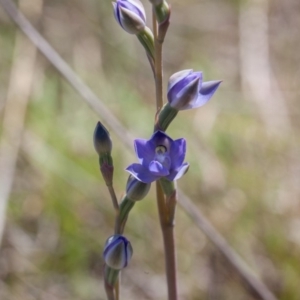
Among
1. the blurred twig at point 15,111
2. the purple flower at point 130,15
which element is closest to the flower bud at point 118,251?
the purple flower at point 130,15

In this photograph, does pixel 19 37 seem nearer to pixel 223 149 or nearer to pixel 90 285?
pixel 223 149

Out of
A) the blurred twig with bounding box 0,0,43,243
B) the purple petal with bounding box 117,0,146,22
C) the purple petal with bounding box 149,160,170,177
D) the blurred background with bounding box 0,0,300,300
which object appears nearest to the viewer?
the purple petal with bounding box 149,160,170,177

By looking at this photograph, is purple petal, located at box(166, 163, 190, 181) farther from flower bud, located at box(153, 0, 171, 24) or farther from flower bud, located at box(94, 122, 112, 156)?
flower bud, located at box(153, 0, 171, 24)

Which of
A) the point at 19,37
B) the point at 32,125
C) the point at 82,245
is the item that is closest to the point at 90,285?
the point at 82,245

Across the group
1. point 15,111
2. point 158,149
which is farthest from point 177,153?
point 15,111

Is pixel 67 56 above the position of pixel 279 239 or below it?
above

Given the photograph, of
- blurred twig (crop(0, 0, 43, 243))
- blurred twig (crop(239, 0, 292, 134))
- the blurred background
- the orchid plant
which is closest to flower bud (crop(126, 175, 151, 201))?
the orchid plant

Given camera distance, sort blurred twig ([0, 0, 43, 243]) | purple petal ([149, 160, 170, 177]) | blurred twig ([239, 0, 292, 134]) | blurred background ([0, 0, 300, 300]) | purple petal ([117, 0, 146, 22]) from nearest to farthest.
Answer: purple petal ([149, 160, 170, 177])
purple petal ([117, 0, 146, 22])
blurred background ([0, 0, 300, 300])
blurred twig ([0, 0, 43, 243])
blurred twig ([239, 0, 292, 134])
